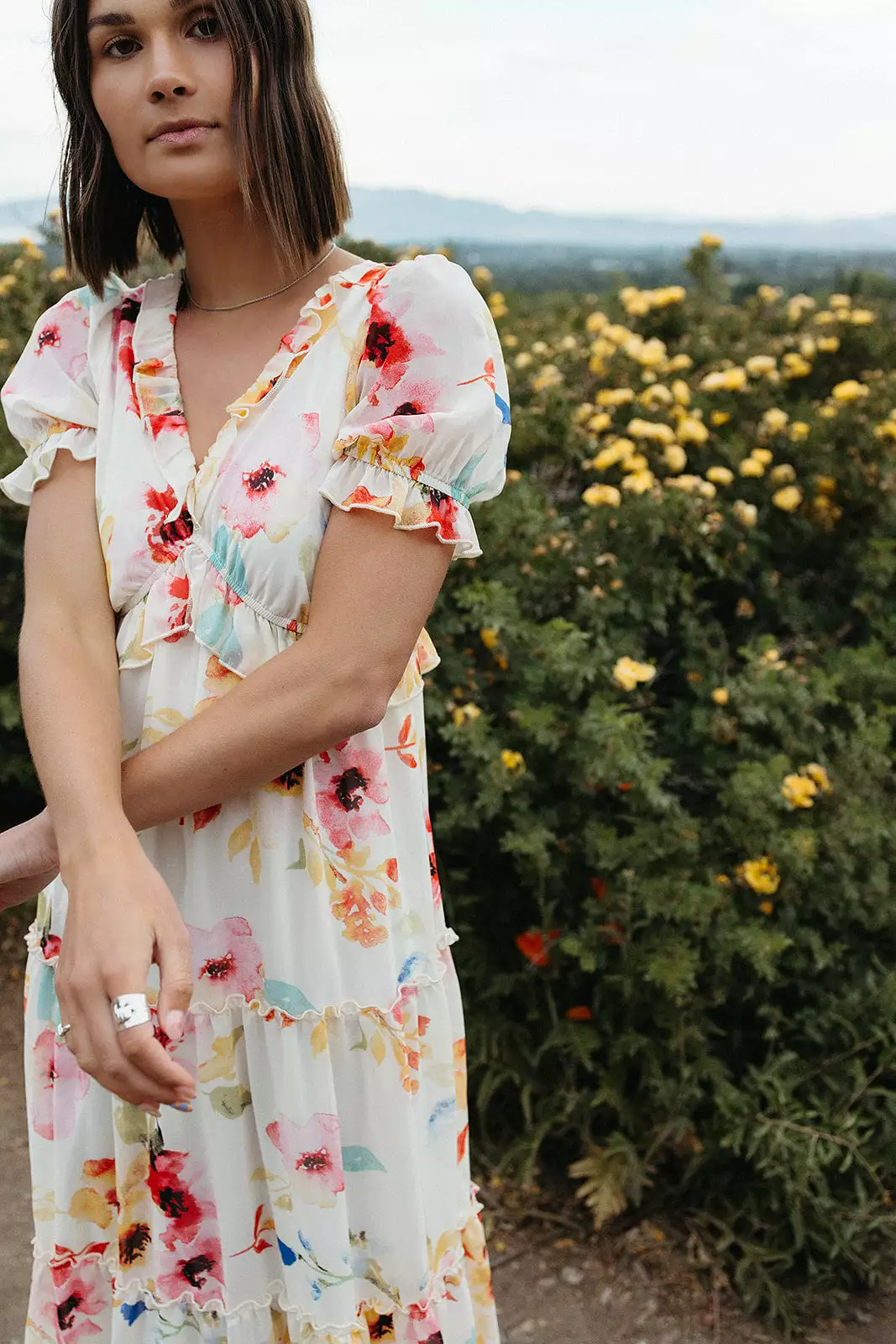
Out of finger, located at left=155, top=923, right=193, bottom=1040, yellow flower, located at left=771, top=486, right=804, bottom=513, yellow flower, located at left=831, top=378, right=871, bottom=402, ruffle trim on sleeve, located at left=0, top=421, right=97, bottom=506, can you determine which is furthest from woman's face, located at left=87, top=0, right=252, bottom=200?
yellow flower, located at left=831, top=378, right=871, bottom=402

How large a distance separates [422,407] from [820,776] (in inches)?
62.9

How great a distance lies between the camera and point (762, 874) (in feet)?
7.97

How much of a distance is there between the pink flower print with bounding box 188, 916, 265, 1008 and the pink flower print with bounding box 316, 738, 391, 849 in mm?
135

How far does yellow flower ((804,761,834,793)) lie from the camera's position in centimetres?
247

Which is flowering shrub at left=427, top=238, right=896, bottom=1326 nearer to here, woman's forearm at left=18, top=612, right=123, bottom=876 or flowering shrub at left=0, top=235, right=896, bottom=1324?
flowering shrub at left=0, top=235, right=896, bottom=1324

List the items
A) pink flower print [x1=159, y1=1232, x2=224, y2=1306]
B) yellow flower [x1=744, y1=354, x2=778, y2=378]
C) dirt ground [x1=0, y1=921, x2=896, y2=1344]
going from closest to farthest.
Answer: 1. pink flower print [x1=159, y1=1232, x2=224, y2=1306]
2. dirt ground [x1=0, y1=921, x2=896, y2=1344]
3. yellow flower [x1=744, y1=354, x2=778, y2=378]

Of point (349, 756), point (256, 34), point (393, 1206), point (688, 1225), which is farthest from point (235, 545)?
point (688, 1225)

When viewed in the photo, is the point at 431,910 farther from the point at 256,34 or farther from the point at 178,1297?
the point at 256,34

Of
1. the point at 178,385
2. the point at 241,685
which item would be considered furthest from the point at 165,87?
the point at 241,685

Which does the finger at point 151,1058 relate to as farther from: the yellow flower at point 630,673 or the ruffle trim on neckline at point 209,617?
the yellow flower at point 630,673

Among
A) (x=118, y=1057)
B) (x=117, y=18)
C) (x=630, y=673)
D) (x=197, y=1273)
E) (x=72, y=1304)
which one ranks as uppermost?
(x=117, y=18)

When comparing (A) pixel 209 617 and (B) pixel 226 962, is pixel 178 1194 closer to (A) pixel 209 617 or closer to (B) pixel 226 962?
(B) pixel 226 962

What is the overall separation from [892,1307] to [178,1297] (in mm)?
1677

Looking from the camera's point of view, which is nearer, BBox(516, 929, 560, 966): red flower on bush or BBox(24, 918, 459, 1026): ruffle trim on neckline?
BBox(24, 918, 459, 1026): ruffle trim on neckline
